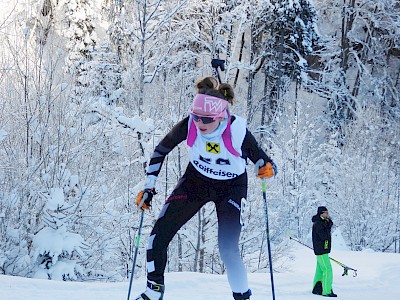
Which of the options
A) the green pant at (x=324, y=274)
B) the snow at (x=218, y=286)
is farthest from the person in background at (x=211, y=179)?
the green pant at (x=324, y=274)

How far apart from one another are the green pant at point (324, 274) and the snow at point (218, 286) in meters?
0.23

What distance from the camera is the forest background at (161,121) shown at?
9.19 m

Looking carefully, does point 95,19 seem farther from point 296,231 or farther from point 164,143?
point 164,143

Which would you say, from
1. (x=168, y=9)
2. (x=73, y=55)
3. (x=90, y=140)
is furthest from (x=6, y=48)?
(x=73, y=55)

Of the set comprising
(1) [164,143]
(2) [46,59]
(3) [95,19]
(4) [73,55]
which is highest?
(3) [95,19]

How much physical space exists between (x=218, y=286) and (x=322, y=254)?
205 cm

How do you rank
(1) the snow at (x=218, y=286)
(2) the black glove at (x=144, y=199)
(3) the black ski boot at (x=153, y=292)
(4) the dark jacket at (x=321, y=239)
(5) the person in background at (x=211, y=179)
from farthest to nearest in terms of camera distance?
(4) the dark jacket at (x=321, y=239) → (1) the snow at (x=218, y=286) → (2) the black glove at (x=144, y=199) → (5) the person in background at (x=211, y=179) → (3) the black ski boot at (x=153, y=292)

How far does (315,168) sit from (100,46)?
9.95 m

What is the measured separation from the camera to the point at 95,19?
24047mm

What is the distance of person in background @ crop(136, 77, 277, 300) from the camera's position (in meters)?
3.90

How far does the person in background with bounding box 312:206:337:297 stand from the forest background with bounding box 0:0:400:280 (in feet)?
11.4

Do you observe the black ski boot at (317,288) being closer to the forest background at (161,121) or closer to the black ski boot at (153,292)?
the forest background at (161,121)

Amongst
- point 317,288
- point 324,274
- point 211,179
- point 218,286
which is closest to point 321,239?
point 324,274

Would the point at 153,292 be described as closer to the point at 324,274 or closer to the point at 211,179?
the point at 211,179
